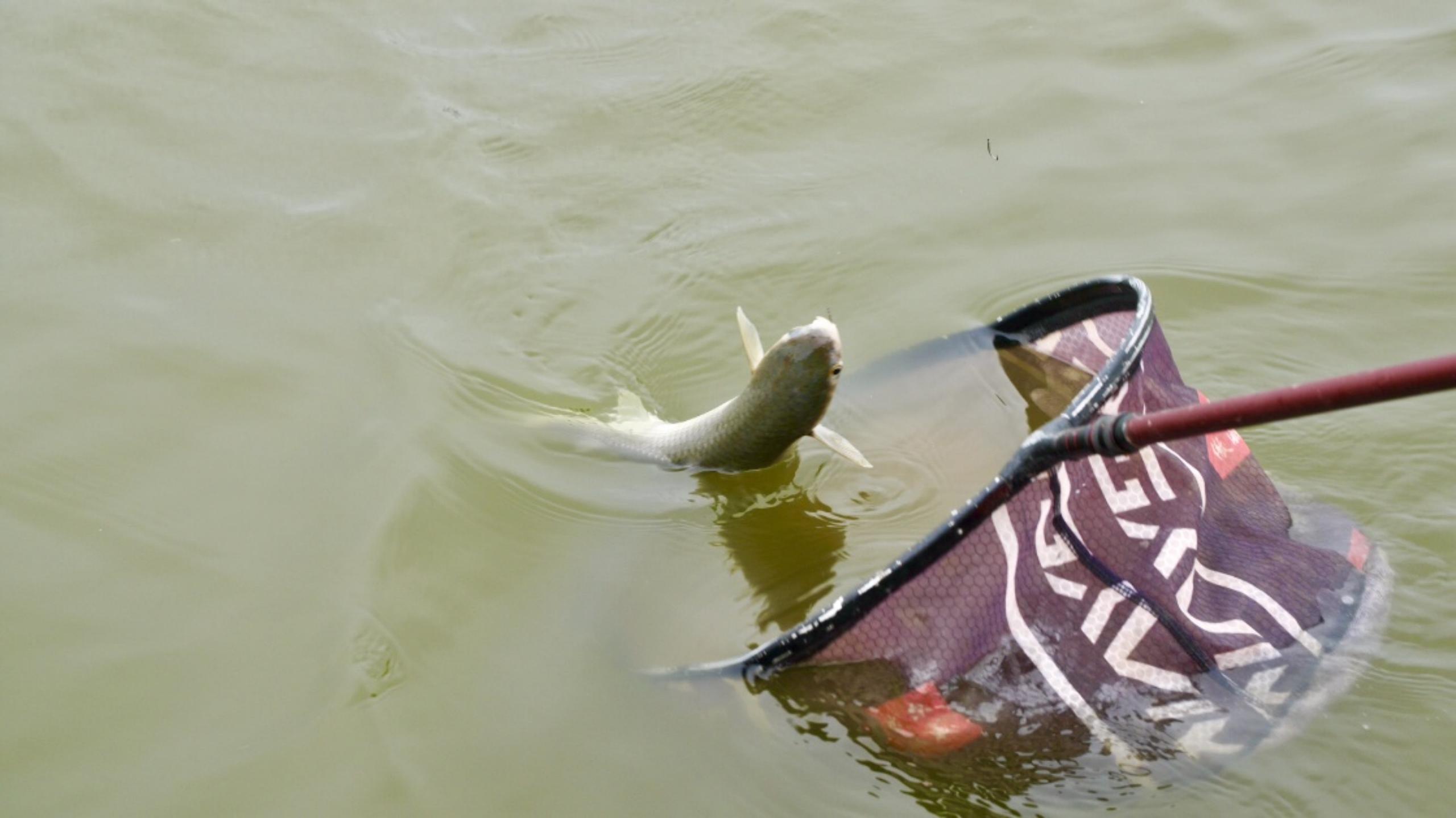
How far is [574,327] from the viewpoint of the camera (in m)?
4.48

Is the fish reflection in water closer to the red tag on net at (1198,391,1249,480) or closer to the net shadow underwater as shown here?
the net shadow underwater

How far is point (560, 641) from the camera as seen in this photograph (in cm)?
307

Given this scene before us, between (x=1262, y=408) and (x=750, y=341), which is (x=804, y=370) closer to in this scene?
(x=750, y=341)

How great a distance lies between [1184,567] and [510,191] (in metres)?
3.44

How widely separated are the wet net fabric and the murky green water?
6.8 inches

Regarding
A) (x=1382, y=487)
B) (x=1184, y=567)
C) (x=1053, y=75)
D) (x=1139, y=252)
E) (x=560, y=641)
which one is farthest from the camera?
(x=1053, y=75)

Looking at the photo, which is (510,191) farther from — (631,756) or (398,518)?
(631,756)

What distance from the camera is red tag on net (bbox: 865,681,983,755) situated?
244 centimetres

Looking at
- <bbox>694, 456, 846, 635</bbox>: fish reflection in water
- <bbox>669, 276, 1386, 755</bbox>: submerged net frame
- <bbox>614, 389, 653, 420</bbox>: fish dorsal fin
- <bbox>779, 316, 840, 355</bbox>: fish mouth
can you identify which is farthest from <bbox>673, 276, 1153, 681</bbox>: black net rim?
<bbox>614, 389, 653, 420</bbox>: fish dorsal fin

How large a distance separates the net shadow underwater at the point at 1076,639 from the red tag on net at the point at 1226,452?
0.36 ft

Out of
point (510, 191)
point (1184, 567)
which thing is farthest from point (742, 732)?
point (510, 191)

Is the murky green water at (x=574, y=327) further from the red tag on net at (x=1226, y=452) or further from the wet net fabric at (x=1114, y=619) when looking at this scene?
the red tag on net at (x=1226, y=452)

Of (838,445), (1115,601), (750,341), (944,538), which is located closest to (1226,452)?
(1115,601)

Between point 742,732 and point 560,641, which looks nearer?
point 742,732
